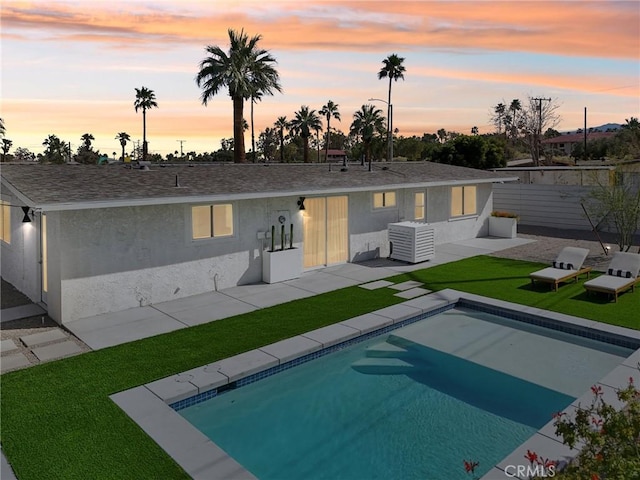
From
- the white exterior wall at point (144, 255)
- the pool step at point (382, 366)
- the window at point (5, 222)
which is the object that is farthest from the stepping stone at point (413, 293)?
the window at point (5, 222)

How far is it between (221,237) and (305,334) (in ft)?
14.2

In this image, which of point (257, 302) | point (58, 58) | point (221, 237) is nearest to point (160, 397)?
point (257, 302)

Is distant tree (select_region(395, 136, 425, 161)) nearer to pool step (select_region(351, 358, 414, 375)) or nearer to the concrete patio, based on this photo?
the concrete patio

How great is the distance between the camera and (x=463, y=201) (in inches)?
794

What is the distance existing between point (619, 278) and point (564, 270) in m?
1.32

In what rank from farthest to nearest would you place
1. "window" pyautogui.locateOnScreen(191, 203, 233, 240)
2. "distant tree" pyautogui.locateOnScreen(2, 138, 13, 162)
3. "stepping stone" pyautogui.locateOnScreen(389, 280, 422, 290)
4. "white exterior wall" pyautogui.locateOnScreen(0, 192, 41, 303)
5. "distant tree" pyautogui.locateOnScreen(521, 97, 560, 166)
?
"distant tree" pyautogui.locateOnScreen(2, 138, 13, 162) → "distant tree" pyautogui.locateOnScreen(521, 97, 560, 166) → "stepping stone" pyautogui.locateOnScreen(389, 280, 422, 290) → "window" pyautogui.locateOnScreen(191, 203, 233, 240) → "white exterior wall" pyautogui.locateOnScreen(0, 192, 41, 303)

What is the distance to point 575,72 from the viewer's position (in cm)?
2359

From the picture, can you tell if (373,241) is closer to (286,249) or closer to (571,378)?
(286,249)

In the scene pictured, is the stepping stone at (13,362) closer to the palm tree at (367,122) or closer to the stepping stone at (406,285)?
the stepping stone at (406,285)

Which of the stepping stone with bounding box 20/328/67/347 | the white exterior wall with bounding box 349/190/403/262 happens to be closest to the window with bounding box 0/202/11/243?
the stepping stone with bounding box 20/328/67/347

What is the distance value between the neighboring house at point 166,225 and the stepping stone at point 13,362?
1.69m

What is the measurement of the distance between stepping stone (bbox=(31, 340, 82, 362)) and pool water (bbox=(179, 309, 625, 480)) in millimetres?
2982

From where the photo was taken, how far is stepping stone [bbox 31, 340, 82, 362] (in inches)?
332

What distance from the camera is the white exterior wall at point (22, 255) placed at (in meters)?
11.5
